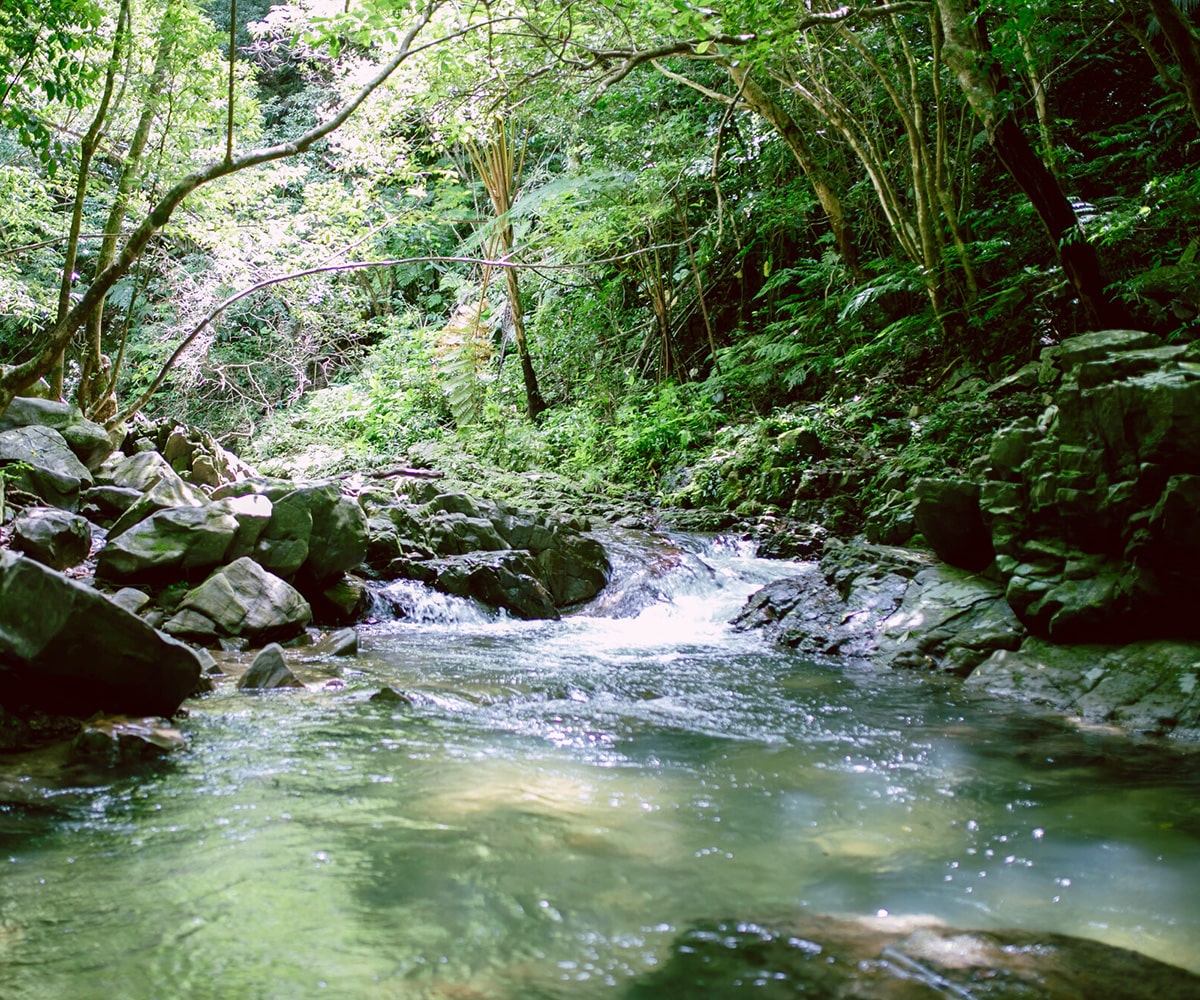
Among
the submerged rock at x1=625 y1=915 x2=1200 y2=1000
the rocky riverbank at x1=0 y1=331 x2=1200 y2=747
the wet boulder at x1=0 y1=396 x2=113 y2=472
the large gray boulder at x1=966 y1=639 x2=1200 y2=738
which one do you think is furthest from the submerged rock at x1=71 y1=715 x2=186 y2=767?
the wet boulder at x1=0 y1=396 x2=113 y2=472

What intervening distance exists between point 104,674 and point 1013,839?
378 centimetres

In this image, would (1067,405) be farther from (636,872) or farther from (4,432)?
(4,432)

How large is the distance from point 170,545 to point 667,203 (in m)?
8.98

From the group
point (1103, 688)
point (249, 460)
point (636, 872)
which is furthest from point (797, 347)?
point (249, 460)

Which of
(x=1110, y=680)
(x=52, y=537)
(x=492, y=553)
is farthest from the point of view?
(x=492, y=553)

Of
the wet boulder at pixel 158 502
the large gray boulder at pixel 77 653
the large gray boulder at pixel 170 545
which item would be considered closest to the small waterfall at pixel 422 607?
the large gray boulder at pixel 170 545

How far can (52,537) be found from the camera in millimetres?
6402

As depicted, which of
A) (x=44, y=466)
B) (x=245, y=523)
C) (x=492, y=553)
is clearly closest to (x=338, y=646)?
(x=245, y=523)

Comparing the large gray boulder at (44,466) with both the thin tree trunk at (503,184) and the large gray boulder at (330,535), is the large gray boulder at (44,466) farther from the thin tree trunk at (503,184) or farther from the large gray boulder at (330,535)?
the thin tree trunk at (503,184)

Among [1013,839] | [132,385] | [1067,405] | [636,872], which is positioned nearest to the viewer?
[636,872]

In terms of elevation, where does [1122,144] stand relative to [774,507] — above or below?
above

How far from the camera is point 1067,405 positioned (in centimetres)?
546

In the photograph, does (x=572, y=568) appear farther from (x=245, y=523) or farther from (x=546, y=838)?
(x=546, y=838)

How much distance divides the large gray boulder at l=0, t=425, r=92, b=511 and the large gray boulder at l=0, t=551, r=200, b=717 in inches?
170
